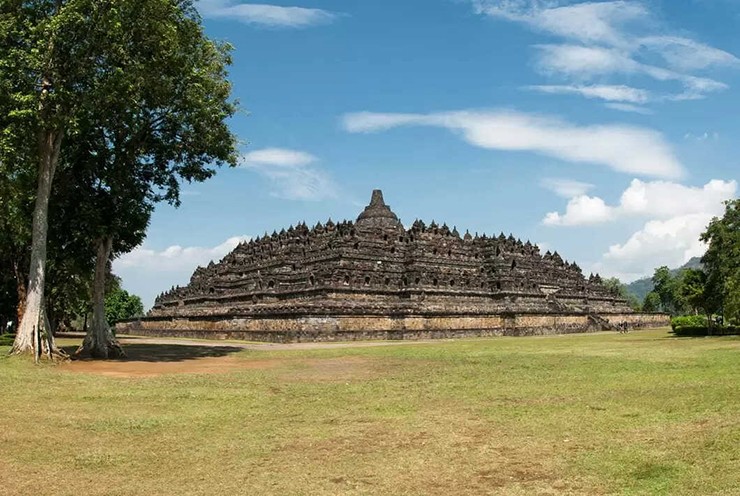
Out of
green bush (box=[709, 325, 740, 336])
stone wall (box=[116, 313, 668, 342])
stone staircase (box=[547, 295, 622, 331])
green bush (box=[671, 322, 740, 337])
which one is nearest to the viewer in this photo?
stone wall (box=[116, 313, 668, 342])

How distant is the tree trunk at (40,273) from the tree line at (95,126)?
0.13 ft

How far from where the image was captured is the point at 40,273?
78.5ft

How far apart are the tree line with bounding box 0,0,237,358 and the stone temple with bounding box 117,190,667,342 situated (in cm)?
1452

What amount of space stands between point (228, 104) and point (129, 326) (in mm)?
42116

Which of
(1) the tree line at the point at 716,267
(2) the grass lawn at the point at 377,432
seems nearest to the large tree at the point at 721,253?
(1) the tree line at the point at 716,267

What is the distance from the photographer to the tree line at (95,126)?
22609mm

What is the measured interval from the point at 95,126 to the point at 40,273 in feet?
22.8

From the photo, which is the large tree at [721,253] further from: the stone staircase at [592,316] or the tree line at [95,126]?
the tree line at [95,126]

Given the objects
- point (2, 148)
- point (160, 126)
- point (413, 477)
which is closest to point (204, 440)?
point (413, 477)

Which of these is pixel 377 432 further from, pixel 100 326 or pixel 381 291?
pixel 381 291

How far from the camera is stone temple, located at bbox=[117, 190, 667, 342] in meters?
44.3

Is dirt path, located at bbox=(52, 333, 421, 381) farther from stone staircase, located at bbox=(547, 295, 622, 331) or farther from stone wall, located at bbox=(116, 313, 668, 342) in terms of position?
stone staircase, located at bbox=(547, 295, 622, 331)

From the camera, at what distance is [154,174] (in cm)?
3030

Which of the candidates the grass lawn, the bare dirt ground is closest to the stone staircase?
the bare dirt ground
